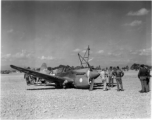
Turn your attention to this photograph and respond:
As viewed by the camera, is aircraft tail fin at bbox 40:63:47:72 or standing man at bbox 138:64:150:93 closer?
standing man at bbox 138:64:150:93

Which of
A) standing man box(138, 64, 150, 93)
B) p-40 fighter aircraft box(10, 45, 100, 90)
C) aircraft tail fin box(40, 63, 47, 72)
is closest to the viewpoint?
standing man box(138, 64, 150, 93)

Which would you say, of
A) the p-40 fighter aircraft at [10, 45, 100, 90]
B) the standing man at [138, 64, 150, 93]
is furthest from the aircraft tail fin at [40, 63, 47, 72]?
the standing man at [138, 64, 150, 93]

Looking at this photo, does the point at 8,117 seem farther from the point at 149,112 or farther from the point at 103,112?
the point at 149,112

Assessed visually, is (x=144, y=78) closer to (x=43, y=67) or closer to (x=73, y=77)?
(x=73, y=77)

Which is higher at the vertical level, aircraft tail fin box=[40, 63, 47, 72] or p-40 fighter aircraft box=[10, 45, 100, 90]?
aircraft tail fin box=[40, 63, 47, 72]

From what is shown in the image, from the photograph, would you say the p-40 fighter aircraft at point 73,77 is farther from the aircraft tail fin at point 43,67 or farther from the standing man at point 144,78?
the aircraft tail fin at point 43,67

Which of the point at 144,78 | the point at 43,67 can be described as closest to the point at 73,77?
the point at 144,78

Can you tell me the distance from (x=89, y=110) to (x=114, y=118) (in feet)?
4.55

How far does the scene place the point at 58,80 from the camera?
1644 cm

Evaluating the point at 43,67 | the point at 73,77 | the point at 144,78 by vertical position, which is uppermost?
the point at 43,67

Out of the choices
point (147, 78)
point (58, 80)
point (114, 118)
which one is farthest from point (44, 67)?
point (114, 118)

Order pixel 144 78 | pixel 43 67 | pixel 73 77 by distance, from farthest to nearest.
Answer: pixel 43 67 → pixel 73 77 → pixel 144 78

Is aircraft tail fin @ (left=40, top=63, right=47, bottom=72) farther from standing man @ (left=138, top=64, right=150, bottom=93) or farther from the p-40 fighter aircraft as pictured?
standing man @ (left=138, top=64, right=150, bottom=93)

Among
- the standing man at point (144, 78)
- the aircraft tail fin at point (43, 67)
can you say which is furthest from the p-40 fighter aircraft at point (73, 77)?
the aircraft tail fin at point (43, 67)
